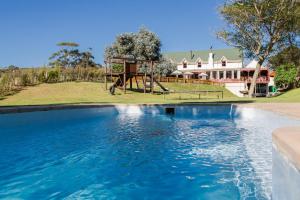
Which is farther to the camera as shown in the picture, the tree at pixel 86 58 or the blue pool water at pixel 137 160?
the tree at pixel 86 58

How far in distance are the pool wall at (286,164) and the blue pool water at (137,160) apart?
1992mm

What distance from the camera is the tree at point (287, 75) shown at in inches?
1623

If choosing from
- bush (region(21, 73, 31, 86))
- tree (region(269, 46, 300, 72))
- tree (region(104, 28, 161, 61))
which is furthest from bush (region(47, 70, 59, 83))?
tree (region(269, 46, 300, 72))

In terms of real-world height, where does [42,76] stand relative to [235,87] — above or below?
above

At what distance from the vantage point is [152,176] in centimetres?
597

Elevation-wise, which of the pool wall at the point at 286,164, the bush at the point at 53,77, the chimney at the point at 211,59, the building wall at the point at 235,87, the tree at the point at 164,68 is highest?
the chimney at the point at 211,59

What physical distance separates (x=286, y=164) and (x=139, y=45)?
1862 inches

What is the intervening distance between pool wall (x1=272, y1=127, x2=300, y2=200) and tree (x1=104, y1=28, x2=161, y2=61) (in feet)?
153

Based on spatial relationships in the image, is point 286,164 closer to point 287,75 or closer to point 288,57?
point 288,57

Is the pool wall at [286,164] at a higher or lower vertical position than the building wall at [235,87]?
lower

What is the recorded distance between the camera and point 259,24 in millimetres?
30141

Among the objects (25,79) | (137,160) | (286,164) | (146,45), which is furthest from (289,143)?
(146,45)

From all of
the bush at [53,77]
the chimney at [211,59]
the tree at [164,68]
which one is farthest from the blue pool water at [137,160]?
the chimney at [211,59]

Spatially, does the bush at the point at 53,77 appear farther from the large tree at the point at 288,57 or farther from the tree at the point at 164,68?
the large tree at the point at 288,57
